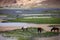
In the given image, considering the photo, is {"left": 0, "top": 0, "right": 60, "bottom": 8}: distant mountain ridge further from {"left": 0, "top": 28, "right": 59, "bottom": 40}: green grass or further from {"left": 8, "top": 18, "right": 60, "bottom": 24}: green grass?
{"left": 0, "top": 28, "right": 59, "bottom": 40}: green grass

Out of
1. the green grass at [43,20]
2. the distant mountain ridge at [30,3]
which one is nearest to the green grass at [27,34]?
the green grass at [43,20]

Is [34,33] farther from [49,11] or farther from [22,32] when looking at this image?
[49,11]

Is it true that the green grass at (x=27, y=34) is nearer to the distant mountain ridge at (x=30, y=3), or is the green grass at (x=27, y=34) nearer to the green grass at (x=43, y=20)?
the green grass at (x=43, y=20)

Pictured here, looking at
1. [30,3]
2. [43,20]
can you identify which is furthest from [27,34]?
[30,3]

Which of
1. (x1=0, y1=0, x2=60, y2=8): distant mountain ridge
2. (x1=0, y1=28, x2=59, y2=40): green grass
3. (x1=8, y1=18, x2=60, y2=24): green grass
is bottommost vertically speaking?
(x1=0, y1=28, x2=59, y2=40): green grass

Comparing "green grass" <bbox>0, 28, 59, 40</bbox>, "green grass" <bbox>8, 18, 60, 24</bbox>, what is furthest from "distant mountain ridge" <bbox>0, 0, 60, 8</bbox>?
"green grass" <bbox>0, 28, 59, 40</bbox>

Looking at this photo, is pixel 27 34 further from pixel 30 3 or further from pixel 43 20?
pixel 30 3

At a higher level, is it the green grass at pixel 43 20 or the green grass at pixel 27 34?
the green grass at pixel 43 20

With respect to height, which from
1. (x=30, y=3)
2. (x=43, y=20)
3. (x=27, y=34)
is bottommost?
(x=27, y=34)

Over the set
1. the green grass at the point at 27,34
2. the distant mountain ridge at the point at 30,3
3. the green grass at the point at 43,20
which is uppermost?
the distant mountain ridge at the point at 30,3

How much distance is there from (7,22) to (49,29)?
2.49 ft

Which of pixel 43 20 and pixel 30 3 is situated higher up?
pixel 30 3

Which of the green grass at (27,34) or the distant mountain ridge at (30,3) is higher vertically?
the distant mountain ridge at (30,3)

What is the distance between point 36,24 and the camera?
2.50 m
